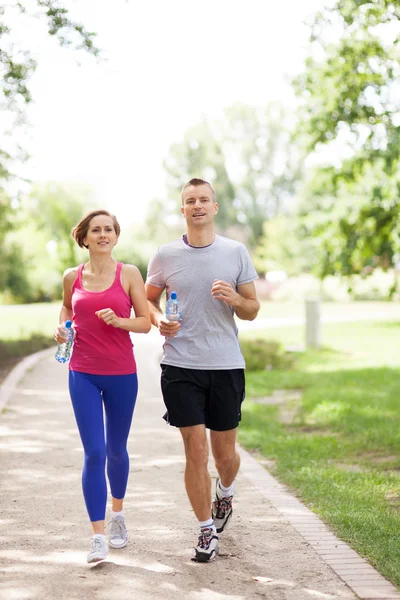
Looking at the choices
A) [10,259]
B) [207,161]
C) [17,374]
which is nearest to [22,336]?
[10,259]

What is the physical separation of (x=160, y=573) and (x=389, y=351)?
641 inches

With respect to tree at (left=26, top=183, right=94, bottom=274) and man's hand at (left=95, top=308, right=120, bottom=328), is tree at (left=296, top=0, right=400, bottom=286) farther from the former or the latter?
tree at (left=26, top=183, right=94, bottom=274)

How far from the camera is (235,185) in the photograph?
75312 mm

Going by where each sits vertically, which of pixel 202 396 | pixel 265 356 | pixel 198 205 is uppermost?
pixel 198 205

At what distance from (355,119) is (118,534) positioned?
11.6m

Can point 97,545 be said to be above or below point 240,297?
below

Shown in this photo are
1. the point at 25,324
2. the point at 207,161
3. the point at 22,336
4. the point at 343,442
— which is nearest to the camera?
the point at 343,442

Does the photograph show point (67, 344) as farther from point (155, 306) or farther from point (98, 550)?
point (98, 550)

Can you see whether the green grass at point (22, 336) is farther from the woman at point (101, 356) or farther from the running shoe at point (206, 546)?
the running shoe at point (206, 546)

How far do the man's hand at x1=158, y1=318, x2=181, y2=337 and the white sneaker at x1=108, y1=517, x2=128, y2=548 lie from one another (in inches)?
47.7

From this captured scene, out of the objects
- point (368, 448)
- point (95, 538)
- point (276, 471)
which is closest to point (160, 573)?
point (95, 538)

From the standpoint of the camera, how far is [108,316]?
16.6 feet

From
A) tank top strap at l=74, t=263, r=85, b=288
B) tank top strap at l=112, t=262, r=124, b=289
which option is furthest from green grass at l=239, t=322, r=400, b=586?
tank top strap at l=74, t=263, r=85, b=288

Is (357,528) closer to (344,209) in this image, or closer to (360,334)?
(344,209)
